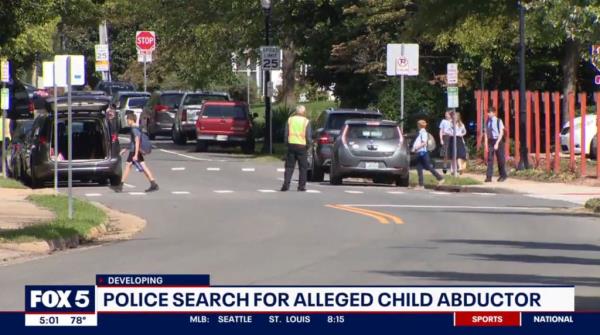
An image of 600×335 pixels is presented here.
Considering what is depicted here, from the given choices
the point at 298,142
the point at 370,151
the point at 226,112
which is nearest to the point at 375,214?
the point at 298,142

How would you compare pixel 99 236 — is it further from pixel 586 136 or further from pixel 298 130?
pixel 586 136

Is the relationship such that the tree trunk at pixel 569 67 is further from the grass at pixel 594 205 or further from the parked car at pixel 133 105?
the parked car at pixel 133 105

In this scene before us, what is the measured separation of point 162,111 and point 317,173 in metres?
20.9

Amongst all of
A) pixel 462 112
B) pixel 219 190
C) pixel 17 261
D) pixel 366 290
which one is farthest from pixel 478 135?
pixel 366 290

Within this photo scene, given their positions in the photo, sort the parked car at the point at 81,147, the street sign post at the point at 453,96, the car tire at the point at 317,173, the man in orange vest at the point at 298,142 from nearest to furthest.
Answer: the man in orange vest at the point at 298,142 → the parked car at the point at 81,147 → the street sign post at the point at 453,96 → the car tire at the point at 317,173

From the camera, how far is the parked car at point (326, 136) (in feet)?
118

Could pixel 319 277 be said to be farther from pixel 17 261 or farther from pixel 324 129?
pixel 324 129

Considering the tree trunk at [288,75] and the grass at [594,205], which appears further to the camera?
the tree trunk at [288,75]

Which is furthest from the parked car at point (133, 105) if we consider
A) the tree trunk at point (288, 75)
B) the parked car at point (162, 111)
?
the tree trunk at point (288, 75)

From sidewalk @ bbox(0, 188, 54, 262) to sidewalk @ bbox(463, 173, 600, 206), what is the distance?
10659 mm

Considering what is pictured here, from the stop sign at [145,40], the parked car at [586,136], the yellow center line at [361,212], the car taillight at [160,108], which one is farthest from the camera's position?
the stop sign at [145,40]

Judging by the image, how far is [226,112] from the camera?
49.3 m

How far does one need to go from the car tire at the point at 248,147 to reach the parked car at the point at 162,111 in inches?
250

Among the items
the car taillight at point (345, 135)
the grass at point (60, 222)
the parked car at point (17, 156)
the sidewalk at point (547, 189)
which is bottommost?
the sidewalk at point (547, 189)
